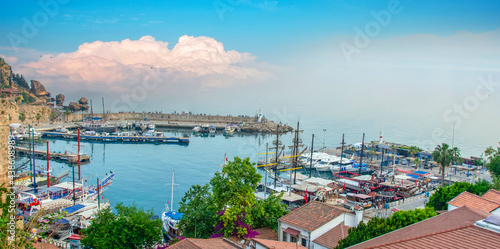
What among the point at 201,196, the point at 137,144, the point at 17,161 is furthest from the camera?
the point at 137,144

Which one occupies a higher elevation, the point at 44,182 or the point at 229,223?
the point at 229,223

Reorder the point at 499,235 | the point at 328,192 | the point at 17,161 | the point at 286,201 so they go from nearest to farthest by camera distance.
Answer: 1. the point at 499,235
2. the point at 286,201
3. the point at 328,192
4. the point at 17,161

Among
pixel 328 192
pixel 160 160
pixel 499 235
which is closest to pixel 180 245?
pixel 499 235

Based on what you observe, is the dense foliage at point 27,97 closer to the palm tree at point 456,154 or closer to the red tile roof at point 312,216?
the palm tree at point 456,154

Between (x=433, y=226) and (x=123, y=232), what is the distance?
14.1m

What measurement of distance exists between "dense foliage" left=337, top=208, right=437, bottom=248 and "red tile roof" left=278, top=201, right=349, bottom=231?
5.95 ft

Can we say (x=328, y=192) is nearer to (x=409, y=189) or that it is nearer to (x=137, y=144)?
(x=409, y=189)

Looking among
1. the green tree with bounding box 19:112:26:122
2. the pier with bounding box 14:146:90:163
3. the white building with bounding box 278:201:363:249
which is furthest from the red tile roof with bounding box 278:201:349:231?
the green tree with bounding box 19:112:26:122

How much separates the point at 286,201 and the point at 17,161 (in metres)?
41.6

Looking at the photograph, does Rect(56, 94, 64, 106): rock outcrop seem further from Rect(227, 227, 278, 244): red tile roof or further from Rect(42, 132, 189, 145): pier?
Rect(227, 227, 278, 244): red tile roof

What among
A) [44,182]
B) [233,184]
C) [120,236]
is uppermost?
[233,184]

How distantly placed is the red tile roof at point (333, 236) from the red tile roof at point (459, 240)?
299 inches

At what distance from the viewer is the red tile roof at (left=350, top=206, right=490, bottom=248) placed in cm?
1078

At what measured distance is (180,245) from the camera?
13773mm
